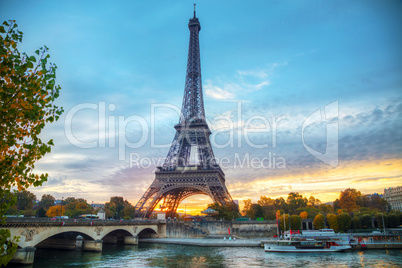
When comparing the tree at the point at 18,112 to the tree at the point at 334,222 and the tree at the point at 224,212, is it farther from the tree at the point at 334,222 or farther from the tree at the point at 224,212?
the tree at the point at 334,222

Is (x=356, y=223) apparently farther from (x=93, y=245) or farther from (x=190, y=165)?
(x=93, y=245)

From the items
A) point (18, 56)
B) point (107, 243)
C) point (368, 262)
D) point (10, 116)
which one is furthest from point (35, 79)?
point (107, 243)

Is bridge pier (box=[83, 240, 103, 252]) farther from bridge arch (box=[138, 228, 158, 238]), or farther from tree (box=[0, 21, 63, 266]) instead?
tree (box=[0, 21, 63, 266])

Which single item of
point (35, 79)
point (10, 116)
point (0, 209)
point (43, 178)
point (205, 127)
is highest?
point (205, 127)

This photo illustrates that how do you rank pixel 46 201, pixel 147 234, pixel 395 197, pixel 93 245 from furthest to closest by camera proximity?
pixel 395 197, pixel 46 201, pixel 147 234, pixel 93 245

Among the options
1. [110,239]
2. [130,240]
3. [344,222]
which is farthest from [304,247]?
[110,239]

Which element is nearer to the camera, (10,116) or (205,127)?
(10,116)

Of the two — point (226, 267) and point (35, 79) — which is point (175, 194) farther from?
point (35, 79)
